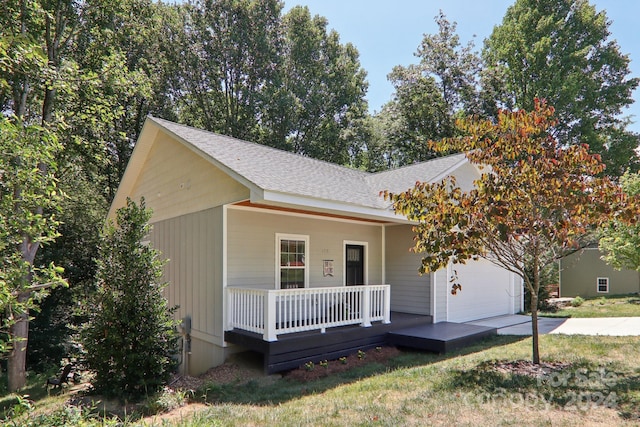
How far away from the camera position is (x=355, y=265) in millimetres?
10867

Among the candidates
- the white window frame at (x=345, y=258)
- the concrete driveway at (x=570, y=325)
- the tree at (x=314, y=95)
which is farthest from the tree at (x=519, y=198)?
the tree at (x=314, y=95)

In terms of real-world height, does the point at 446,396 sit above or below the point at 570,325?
above

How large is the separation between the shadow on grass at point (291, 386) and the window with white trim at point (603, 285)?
57.2 ft

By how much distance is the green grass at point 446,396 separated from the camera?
4.40 m

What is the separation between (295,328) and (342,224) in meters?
3.78

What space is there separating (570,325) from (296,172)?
809 centimetres

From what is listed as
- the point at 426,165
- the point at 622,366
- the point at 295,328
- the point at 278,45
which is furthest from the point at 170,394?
the point at 278,45

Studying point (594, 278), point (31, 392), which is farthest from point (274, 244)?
point (594, 278)

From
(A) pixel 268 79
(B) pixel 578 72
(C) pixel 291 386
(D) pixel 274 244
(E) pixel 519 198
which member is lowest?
(C) pixel 291 386

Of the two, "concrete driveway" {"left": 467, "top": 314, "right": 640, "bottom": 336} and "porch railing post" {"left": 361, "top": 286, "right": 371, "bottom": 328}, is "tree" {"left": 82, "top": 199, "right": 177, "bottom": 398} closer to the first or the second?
"porch railing post" {"left": 361, "top": 286, "right": 371, "bottom": 328}

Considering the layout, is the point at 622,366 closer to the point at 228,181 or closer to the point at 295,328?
the point at 295,328

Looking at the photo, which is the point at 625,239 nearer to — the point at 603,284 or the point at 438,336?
the point at 438,336

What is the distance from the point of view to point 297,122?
2503 centimetres

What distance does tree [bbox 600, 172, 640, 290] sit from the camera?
1212 cm
